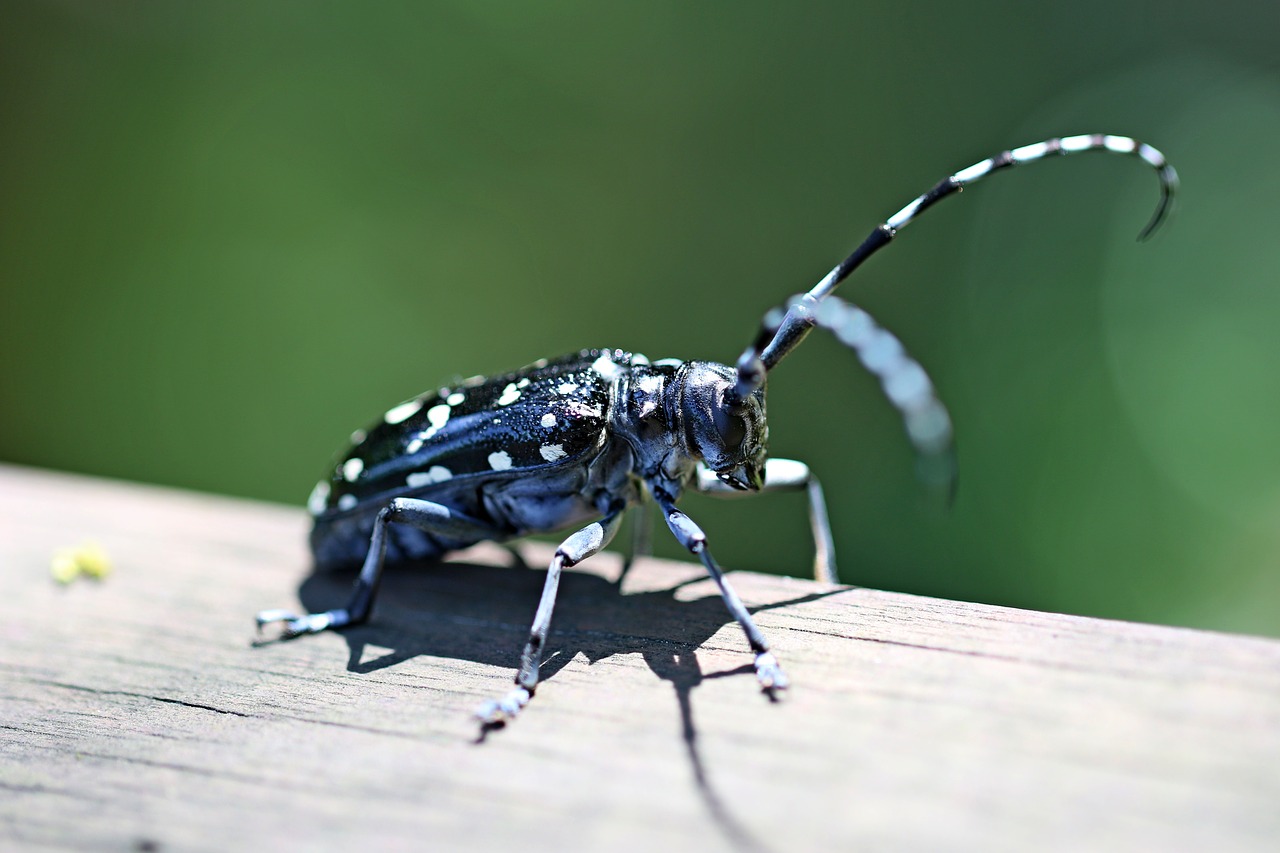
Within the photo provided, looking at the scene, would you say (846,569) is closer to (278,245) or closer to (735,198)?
(735,198)

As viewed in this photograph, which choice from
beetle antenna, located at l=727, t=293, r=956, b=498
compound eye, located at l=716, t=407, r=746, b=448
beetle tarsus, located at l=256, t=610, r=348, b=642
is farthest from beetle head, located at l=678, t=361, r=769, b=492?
beetle tarsus, located at l=256, t=610, r=348, b=642

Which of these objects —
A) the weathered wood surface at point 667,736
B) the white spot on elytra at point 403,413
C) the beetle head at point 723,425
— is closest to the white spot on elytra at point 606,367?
the beetle head at point 723,425

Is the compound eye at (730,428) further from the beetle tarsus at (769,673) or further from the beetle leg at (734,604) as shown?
the beetle tarsus at (769,673)

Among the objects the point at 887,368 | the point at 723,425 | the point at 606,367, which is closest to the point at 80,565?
the point at 606,367

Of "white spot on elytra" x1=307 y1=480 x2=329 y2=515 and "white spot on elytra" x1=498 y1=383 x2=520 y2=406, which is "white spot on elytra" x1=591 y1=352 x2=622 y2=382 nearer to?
"white spot on elytra" x1=498 y1=383 x2=520 y2=406

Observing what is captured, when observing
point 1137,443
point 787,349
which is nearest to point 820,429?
→ point 1137,443
